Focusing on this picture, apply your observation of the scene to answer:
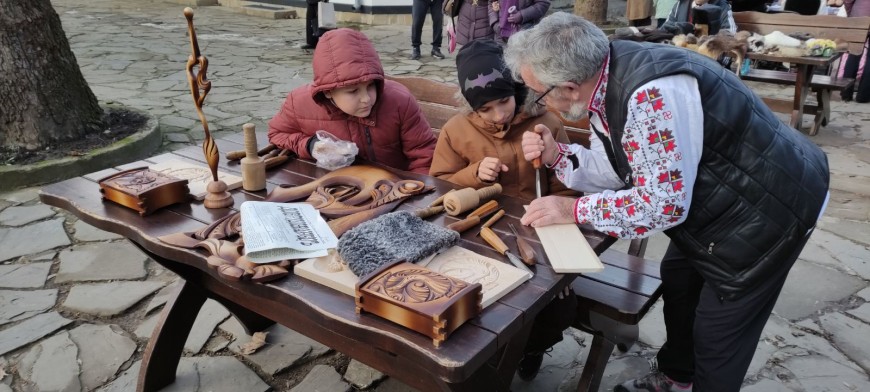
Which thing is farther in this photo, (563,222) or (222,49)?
(222,49)

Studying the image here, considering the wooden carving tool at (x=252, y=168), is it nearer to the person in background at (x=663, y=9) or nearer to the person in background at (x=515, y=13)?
the person in background at (x=515, y=13)

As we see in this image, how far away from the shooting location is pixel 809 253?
3.47 metres

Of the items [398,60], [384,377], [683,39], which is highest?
[683,39]

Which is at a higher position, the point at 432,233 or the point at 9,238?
the point at 432,233

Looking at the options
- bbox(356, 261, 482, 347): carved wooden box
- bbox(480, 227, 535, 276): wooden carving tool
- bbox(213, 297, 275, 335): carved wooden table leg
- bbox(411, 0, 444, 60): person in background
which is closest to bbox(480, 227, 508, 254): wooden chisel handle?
bbox(480, 227, 535, 276): wooden carving tool

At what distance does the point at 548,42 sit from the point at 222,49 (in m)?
8.65

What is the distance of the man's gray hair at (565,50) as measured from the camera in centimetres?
156

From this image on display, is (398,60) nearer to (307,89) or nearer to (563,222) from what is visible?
(307,89)

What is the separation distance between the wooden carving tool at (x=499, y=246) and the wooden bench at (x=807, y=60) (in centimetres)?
485

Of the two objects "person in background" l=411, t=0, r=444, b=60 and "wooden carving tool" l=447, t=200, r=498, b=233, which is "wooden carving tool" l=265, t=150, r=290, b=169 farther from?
"person in background" l=411, t=0, r=444, b=60

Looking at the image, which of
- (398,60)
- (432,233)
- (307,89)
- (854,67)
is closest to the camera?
(432,233)

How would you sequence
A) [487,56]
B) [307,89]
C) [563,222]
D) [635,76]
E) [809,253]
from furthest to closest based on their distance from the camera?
[809,253], [307,89], [487,56], [563,222], [635,76]

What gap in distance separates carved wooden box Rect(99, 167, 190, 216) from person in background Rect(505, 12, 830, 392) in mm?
1146

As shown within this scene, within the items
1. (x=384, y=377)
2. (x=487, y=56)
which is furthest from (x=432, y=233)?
(x=384, y=377)
